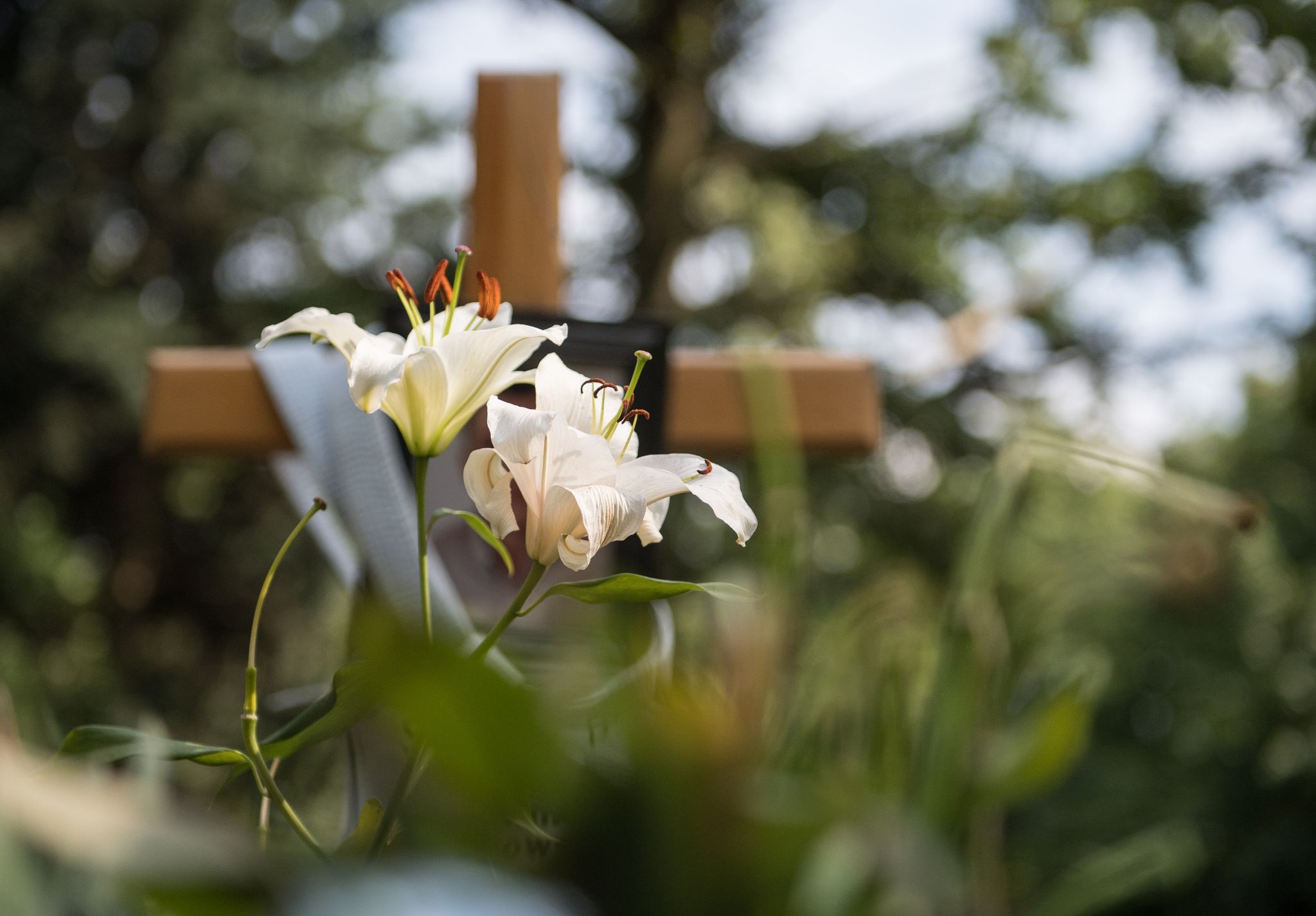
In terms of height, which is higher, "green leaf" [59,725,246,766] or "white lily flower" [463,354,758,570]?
"white lily flower" [463,354,758,570]

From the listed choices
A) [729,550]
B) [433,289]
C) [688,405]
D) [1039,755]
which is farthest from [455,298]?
[729,550]

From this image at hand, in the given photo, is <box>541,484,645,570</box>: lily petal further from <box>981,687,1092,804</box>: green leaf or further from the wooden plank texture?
the wooden plank texture

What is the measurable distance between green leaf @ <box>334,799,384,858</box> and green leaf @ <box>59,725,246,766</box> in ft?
0.06

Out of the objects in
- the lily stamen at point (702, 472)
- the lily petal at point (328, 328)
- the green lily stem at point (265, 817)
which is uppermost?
the lily petal at point (328, 328)

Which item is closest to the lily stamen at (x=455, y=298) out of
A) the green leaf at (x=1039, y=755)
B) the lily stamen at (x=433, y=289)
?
the lily stamen at (x=433, y=289)

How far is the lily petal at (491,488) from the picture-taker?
6.7 inches

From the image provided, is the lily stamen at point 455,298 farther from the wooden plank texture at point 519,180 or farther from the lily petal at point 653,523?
the wooden plank texture at point 519,180

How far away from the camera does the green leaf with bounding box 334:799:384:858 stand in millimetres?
142

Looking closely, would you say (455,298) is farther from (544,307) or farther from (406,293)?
(544,307)

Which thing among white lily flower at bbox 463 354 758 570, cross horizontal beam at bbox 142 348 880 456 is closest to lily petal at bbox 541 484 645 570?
white lily flower at bbox 463 354 758 570

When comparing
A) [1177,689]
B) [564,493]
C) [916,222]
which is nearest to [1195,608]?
[1177,689]

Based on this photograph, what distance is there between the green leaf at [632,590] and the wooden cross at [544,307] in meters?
0.24

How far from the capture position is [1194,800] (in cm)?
145

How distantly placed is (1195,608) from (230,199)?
240 centimetres
